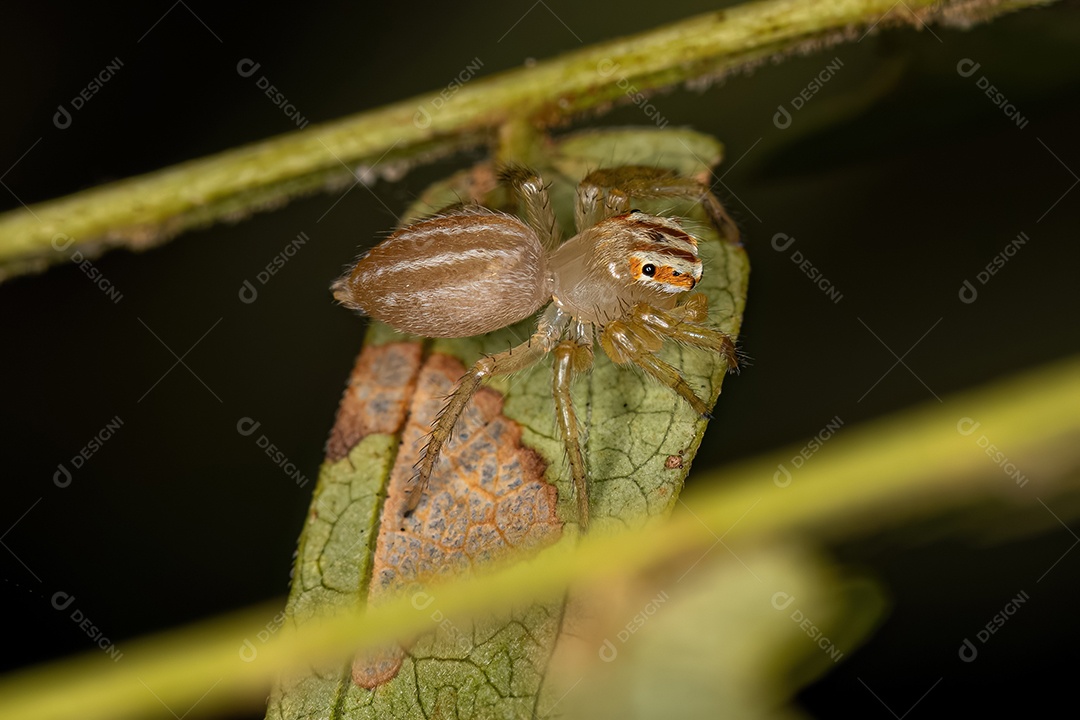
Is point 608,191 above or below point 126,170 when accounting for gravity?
below

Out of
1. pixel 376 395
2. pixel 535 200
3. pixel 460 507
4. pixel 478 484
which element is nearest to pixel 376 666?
pixel 460 507

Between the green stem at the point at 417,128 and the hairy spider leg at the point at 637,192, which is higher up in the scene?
the green stem at the point at 417,128

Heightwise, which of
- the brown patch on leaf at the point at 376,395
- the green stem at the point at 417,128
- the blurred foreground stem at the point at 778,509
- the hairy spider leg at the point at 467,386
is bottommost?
the blurred foreground stem at the point at 778,509

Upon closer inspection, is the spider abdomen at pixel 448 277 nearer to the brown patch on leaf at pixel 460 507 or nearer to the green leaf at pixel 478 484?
A: the green leaf at pixel 478 484

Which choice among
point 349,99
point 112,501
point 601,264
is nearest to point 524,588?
point 601,264

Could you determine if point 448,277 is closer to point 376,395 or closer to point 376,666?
point 376,395

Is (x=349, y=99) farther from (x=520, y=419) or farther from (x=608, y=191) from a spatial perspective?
(x=520, y=419)

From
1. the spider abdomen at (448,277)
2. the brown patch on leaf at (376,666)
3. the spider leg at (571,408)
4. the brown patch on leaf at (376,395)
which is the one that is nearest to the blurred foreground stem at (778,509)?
the brown patch on leaf at (376,666)
